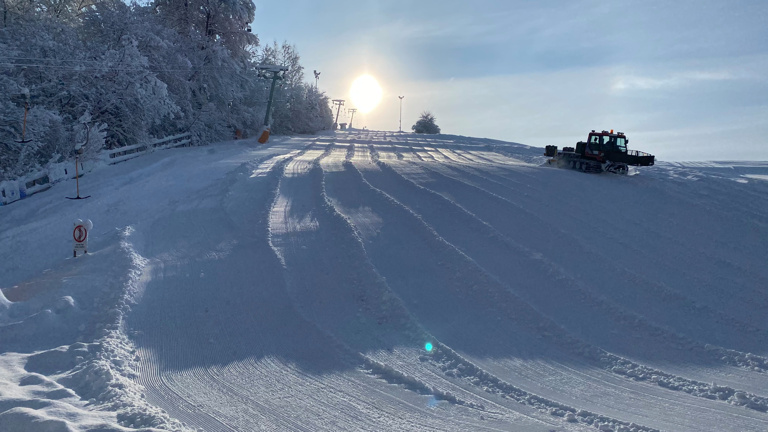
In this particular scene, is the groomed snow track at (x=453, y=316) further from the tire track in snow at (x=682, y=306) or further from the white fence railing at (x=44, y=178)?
the white fence railing at (x=44, y=178)

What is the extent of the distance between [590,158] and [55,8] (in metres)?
27.0

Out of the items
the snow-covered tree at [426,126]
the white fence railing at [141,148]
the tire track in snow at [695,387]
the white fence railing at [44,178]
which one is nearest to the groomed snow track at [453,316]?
the tire track in snow at [695,387]

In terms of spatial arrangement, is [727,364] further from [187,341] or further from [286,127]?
[286,127]

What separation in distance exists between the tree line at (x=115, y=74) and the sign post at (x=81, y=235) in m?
11.9

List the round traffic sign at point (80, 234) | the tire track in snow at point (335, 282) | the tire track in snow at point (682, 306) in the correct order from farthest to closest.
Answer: the round traffic sign at point (80, 234), the tire track in snow at point (335, 282), the tire track in snow at point (682, 306)

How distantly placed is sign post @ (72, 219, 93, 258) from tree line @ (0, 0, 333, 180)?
11.9 m

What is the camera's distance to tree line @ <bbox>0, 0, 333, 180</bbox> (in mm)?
21500

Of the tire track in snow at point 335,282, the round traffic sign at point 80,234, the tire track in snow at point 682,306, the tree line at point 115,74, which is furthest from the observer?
the tree line at point 115,74

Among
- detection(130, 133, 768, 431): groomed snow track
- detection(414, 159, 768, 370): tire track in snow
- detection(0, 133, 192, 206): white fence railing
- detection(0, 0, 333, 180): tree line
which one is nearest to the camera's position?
detection(130, 133, 768, 431): groomed snow track

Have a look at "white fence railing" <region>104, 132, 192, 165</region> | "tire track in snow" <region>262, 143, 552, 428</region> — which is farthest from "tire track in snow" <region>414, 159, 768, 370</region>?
"white fence railing" <region>104, 132, 192, 165</region>

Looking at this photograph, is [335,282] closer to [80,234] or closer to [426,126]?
[80,234]

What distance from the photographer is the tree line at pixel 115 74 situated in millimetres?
21500

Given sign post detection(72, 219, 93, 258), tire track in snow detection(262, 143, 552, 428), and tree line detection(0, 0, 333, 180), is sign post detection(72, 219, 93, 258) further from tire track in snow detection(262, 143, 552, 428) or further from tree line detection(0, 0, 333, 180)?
tree line detection(0, 0, 333, 180)

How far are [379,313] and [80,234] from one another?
5.49 m
